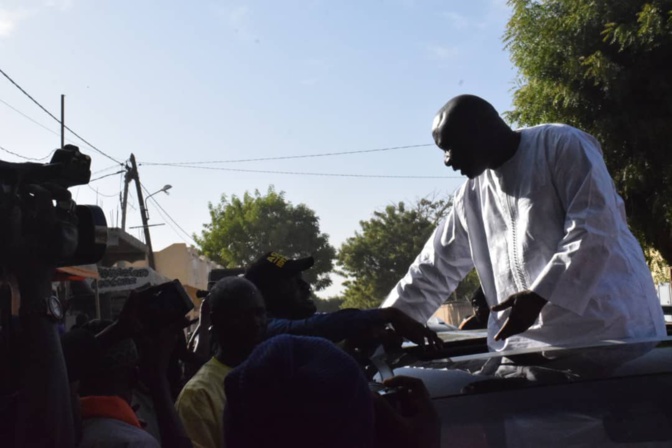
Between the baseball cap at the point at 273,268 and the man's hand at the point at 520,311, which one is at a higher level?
the baseball cap at the point at 273,268

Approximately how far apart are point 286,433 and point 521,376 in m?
1.11

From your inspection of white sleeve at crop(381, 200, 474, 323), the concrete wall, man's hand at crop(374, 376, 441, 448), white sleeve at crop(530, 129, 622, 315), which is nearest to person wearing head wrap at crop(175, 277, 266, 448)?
white sleeve at crop(381, 200, 474, 323)

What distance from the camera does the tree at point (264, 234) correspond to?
51531mm

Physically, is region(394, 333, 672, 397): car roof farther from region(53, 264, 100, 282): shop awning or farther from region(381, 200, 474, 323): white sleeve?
region(53, 264, 100, 282): shop awning

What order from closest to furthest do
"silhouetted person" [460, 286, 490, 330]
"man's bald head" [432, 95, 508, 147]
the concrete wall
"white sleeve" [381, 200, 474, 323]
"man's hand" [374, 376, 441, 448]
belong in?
"man's hand" [374, 376, 441, 448] < "man's bald head" [432, 95, 508, 147] < "white sleeve" [381, 200, 474, 323] < "silhouetted person" [460, 286, 490, 330] < the concrete wall

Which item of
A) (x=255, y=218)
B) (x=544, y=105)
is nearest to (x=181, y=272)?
(x=255, y=218)

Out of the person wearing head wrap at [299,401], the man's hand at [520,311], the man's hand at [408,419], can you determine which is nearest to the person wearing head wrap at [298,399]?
the person wearing head wrap at [299,401]

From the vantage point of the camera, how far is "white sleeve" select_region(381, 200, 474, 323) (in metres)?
3.92

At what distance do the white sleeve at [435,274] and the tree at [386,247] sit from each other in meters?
43.2

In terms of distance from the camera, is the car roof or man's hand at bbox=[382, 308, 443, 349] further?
man's hand at bbox=[382, 308, 443, 349]

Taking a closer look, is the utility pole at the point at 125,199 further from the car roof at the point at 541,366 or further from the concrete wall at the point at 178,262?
the car roof at the point at 541,366

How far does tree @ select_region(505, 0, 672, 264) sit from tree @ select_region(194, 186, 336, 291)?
37.0m

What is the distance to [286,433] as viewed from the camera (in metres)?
1.63

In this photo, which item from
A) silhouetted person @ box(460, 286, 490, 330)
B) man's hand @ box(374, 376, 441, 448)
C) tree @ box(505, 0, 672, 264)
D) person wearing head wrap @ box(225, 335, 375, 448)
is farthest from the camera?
tree @ box(505, 0, 672, 264)
